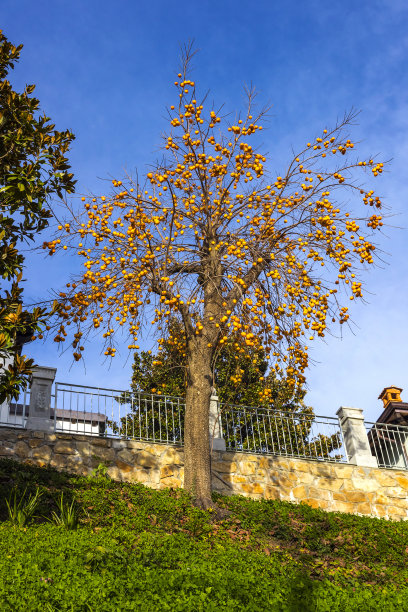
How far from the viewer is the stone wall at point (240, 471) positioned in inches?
466

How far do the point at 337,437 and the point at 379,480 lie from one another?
1365 millimetres

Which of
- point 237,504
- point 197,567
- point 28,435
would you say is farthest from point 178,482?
point 197,567

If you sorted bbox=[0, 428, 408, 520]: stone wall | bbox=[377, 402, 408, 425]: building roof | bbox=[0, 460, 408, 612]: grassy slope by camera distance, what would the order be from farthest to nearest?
bbox=[377, 402, 408, 425]: building roof < bbox=[0, 428, 408, 520]: stone wall < bbox=[0, 460, 408, 612]: grassy slope

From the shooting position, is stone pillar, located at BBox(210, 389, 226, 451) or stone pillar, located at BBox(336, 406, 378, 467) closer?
stone pillar, located at BBox(210, 389, 226, 451)

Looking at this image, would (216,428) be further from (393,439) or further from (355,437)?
(393,439)

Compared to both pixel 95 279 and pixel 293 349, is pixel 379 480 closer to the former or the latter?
pixel 293 349

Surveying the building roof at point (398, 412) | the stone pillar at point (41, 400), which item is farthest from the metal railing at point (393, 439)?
the stone pillar at point (41, 400)

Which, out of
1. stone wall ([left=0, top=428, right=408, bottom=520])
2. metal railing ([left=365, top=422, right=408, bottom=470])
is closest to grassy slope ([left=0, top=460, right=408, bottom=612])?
stone wall ([left=0, top=428, right=408, bottom=520])

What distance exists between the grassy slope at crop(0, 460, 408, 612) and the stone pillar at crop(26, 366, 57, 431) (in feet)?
4.63

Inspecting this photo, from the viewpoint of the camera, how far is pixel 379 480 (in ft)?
46.4

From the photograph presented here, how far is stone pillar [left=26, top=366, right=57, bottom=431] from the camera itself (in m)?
12.1

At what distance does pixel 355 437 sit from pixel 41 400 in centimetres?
695

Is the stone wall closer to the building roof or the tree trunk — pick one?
the tree trunk

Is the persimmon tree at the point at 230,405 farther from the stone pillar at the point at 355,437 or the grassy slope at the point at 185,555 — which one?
the grassy slope at the point at 185,555
